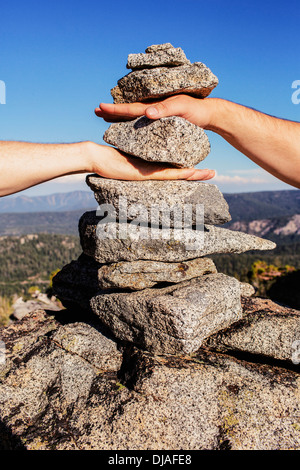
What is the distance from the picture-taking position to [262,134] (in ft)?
25.5

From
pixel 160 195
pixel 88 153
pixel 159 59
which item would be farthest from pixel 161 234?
pixel 159 59

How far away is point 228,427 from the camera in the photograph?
241 inches

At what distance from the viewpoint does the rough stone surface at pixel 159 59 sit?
744 centimetres

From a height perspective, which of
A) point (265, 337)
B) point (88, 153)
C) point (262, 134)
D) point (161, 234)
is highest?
point (262, 134)

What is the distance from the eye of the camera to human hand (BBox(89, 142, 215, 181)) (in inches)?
302

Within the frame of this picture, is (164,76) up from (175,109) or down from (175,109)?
up

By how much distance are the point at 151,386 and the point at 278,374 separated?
2953 millimetres

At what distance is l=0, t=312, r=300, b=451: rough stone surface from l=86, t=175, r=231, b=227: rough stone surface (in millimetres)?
3377

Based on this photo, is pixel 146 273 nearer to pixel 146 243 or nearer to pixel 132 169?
pixel 146 243

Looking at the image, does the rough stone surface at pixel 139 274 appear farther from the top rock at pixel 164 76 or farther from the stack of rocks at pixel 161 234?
the top rock at pixel 164 76

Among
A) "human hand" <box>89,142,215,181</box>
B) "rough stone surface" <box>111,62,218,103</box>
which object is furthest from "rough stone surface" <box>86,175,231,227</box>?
"rough stone surface" <box>111,62,218,103</box>

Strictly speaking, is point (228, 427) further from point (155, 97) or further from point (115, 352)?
point (155, 97)

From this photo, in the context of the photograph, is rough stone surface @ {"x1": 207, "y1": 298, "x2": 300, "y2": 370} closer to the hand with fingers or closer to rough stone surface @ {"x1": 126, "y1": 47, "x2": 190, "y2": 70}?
the hand with fingers

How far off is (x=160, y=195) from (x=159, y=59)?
3140mm
